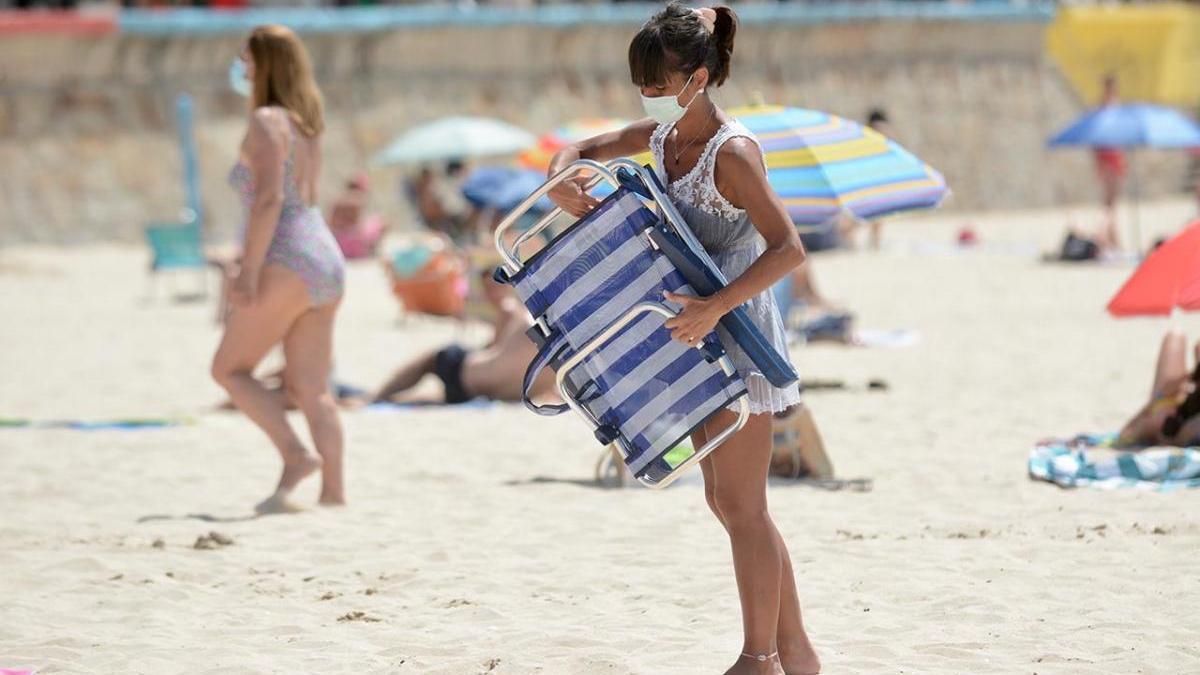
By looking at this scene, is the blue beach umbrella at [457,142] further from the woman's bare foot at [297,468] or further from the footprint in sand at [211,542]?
the footprint in sand at [211,542]

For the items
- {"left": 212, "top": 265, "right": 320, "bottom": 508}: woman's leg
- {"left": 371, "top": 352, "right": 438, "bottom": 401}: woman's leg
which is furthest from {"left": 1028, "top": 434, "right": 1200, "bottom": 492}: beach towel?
{"left": 371, "top": 352, "right": 438, "bottom": 401}: woman's leg

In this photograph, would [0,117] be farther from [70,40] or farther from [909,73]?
[909,73]

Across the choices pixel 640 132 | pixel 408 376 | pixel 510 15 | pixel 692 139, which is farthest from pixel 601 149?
pixel 510 15

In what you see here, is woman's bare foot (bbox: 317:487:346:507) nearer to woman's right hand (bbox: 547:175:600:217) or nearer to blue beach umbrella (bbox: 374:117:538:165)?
woman's right hand (bbox: 547:175:600:217)

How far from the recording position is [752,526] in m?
3.71

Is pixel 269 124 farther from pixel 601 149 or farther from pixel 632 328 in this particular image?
pixel 632 328

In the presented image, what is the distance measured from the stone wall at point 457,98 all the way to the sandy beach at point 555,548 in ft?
36.5

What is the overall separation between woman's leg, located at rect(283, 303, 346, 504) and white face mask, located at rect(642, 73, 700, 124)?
2417 mm

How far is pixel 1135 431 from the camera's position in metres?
6.60

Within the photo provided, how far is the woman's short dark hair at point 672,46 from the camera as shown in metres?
3.63

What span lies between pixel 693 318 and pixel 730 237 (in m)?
0.26

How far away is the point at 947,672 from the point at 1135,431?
2.92 m

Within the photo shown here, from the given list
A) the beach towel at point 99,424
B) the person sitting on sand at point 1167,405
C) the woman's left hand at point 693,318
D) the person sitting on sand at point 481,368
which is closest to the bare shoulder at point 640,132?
the woman's left hand at point 693,318

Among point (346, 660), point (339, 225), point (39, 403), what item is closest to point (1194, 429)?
point (346, 660)
